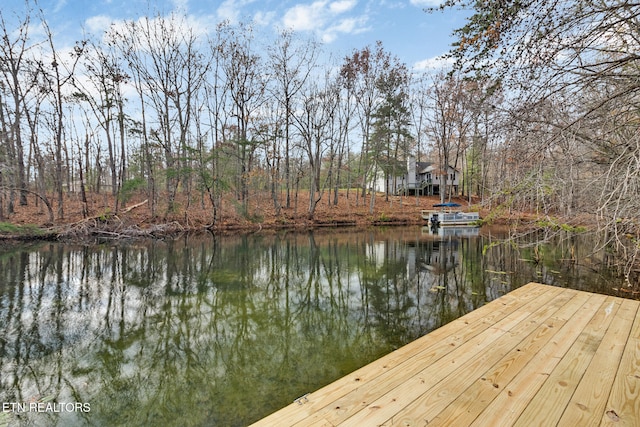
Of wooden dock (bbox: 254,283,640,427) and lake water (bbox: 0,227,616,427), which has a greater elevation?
wooden dock (bbox: 254,283,640,427)

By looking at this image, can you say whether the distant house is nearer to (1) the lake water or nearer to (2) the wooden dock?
(1) the lake water

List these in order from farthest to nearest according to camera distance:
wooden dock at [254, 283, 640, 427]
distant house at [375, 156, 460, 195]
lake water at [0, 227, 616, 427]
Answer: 1. distant house at [375, 156, 460, 195]
2. lake water at [0, 227, 616, 427]
3. wooden dock at [254, 283, 640, 427]

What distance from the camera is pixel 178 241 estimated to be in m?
11.7

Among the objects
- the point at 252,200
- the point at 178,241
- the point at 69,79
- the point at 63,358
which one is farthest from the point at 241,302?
the point at 69,79

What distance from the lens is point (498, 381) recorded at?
5.88 feet

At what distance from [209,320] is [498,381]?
3.75 metres

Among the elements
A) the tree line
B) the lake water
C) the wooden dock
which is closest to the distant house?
the tree line

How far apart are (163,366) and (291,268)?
465 cm

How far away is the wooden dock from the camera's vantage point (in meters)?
1.47

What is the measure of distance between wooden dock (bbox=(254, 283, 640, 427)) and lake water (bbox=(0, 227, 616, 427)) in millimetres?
1021

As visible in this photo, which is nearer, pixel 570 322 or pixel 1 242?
pixel 570 322

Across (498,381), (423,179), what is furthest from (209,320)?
(423,179)

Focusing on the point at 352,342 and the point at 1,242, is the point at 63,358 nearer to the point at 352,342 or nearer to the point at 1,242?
the point at 352,342

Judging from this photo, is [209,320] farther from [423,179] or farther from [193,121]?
[423,179]
